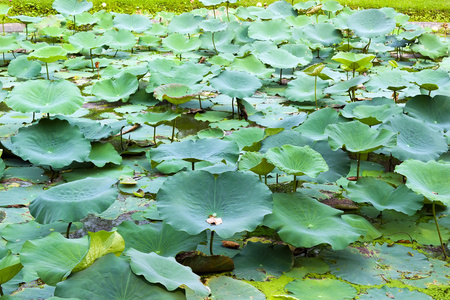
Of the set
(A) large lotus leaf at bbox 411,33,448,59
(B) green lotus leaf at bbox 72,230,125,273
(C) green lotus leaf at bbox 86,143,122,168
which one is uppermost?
(B) green lotus leaf at bbox 72,230,125,273

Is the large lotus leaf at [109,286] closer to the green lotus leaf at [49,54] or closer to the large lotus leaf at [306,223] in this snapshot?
the large lotus leaf at [306,223]

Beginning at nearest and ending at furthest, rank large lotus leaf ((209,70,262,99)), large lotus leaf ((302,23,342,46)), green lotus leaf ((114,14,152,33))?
large lotus leaf ((209,70,262,99)) → large lotus leaf ((302,23,342,46)) → green lotus leaf ((114,14,152,33))

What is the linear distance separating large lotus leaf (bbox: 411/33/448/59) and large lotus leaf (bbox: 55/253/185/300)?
4.15 m

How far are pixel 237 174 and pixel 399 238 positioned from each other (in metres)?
0.72

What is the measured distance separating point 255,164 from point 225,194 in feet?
0.89

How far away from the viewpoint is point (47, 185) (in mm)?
2314

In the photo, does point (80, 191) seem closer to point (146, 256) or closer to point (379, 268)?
point (146, 256)

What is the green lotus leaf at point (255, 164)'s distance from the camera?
199 cm

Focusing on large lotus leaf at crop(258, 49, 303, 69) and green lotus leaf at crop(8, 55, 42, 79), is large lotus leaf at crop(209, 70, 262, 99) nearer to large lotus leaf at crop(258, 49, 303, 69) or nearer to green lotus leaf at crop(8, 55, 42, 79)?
large lotus leaf at crop(258, 49, 303, 69)

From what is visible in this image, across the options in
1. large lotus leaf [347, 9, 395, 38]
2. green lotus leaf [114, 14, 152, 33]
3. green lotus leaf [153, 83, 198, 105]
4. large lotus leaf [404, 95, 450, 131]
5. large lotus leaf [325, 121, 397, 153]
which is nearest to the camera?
large lotus leaf [325, 121, 397, 153]

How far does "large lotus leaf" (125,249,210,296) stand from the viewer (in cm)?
132

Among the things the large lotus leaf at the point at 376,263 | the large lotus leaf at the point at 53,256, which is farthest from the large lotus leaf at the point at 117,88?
the large lotus leaf at the point at 376,263

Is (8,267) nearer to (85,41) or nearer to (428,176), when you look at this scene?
(428,176)

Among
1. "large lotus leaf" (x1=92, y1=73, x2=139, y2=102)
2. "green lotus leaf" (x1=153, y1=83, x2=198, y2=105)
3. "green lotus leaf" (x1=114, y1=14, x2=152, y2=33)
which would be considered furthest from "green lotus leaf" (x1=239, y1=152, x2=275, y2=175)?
"green lotus leaf" (x1=114, y1=14, x2=152, y2=33)
